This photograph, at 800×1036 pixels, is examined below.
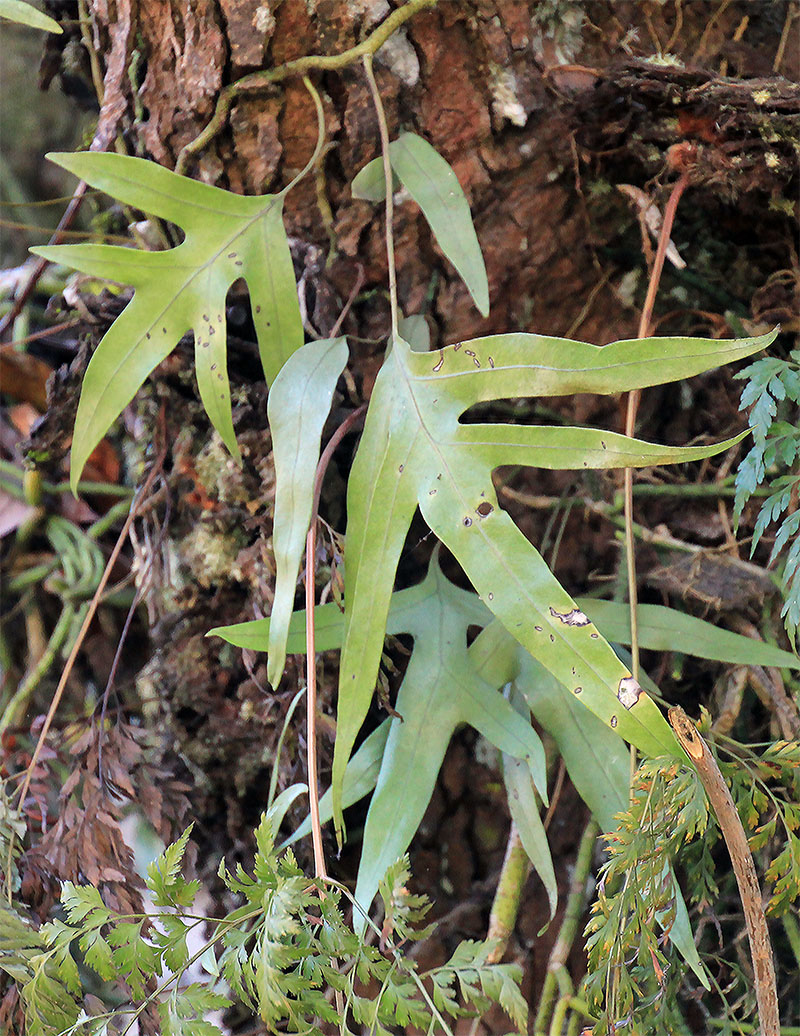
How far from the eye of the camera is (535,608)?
1.68ft

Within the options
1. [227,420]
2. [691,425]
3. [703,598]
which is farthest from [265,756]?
[691,425]

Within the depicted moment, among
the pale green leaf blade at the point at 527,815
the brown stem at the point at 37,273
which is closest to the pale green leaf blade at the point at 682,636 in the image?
the pale green leaf blade at the point at 527,815

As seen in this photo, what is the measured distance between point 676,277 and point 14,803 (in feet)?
2.58

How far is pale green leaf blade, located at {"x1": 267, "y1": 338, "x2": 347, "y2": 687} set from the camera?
1.89ft

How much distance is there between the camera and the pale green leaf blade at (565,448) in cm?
51

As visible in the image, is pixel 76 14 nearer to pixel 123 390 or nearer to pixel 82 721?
pixel 123 390

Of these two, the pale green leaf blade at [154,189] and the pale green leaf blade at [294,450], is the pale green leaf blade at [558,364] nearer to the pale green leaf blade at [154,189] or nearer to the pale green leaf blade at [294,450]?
the pale green leaf blade at [294,450]

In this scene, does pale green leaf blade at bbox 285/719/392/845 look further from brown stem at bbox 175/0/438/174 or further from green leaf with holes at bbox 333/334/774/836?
brown stem at bbox 175/0/438/174

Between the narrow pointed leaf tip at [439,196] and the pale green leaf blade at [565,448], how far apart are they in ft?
0.42

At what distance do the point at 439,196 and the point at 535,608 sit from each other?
365 millimetres

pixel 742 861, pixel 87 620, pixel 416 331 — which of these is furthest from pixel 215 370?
pixel 742 861

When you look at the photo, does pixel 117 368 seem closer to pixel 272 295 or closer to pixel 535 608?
pixel 272 295

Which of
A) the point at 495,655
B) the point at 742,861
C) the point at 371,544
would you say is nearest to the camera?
the point at 742,861

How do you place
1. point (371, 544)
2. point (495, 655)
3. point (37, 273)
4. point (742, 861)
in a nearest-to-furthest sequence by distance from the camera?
point (742, 861) → point (371, 544) → point (495, 655) → point (37, 273)
